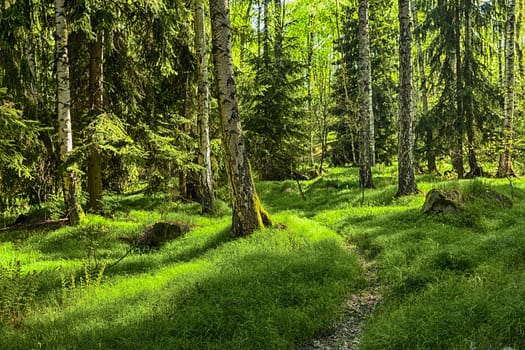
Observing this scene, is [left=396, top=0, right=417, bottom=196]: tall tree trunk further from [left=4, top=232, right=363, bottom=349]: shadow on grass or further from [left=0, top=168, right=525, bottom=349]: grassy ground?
[left=4, top=232, right=363, bottom=349]: shadow on grass

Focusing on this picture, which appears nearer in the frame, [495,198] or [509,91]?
[495,198]

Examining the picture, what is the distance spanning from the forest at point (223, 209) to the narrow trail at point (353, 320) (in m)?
0.03

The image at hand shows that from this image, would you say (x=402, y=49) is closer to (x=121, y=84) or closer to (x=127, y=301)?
(x=121, y=84)

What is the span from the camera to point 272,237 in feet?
27.0

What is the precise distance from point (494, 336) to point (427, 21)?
20.1 meters

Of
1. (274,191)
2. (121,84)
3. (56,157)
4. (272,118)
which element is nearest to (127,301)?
(56,157)

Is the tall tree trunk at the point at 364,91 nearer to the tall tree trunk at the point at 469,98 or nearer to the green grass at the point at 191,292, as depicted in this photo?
the tall tree trunk at the point at 469,98

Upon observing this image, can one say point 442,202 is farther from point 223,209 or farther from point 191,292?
point 223,209

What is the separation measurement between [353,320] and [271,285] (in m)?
1.32

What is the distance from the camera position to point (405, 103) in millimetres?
12562

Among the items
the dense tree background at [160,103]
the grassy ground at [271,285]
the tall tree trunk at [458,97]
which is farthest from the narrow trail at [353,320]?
the tall tree trunk at [458,97]

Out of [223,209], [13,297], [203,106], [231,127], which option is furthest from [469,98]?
[13,297]

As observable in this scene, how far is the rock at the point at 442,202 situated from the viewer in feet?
30.8

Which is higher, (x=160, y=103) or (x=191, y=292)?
(x=160, y=103)
